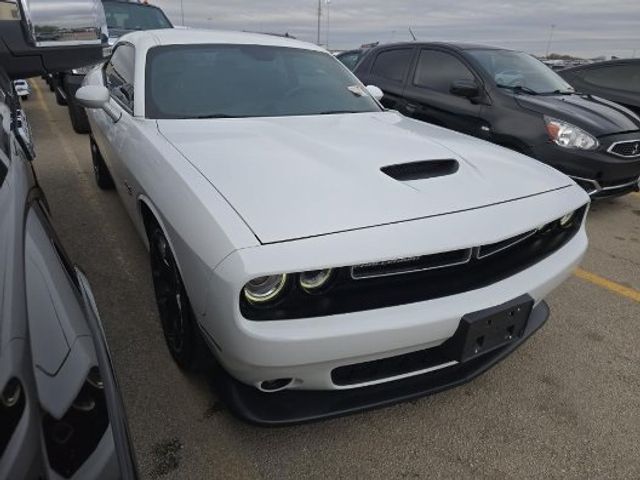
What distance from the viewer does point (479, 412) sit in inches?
83.8

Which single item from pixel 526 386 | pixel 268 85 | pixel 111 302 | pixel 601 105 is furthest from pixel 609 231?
pixel 111 302

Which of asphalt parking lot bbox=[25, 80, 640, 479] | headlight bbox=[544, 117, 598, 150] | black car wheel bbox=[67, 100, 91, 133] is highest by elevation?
headlight bbox=[544, 117, 598, 150]

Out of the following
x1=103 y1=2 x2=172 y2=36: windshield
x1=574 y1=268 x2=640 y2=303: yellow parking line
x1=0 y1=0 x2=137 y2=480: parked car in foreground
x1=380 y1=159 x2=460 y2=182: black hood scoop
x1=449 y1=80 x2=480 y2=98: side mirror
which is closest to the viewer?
x1=0 y1=0 x2=137 y2=480: parked car in foreground

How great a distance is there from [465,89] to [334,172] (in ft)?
10.8

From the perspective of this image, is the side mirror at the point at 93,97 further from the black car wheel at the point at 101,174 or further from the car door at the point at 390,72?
the car door at the point at 390,72

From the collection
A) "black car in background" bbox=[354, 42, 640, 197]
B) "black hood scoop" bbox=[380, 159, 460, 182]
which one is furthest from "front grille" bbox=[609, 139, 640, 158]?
"black hood scoop" bbox=[380, 159, 460, 182]

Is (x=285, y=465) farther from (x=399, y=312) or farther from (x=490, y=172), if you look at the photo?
(x=490, y=172)

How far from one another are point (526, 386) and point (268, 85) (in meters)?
2.16

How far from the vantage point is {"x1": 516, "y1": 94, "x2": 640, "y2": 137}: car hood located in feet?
14.2

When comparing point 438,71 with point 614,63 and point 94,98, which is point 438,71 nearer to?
point 614,63

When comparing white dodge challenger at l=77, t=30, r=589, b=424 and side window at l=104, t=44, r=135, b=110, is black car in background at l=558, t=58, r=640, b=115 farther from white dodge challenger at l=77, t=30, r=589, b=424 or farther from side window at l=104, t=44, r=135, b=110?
side window at l=104, t=44, r=135, b=110

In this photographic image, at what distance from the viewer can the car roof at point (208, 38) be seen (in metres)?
3.07

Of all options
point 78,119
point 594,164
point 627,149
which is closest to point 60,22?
point 594,164

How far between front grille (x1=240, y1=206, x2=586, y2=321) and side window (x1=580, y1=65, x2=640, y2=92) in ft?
18.8
